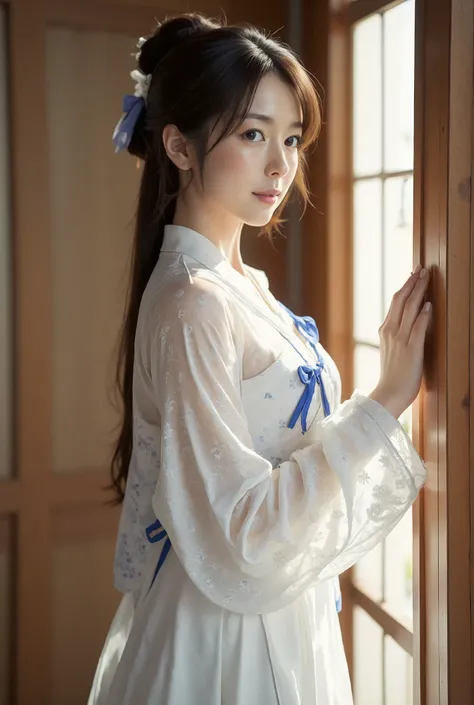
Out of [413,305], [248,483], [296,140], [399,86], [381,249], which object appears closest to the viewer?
[248,483]

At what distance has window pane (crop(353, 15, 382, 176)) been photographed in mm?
1789

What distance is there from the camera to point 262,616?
1.32m

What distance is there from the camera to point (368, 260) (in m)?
1.87

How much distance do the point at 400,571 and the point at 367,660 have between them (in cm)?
26

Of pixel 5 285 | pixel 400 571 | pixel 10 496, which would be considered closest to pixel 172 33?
pixel 5 285

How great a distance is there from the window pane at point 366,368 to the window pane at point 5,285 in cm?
85

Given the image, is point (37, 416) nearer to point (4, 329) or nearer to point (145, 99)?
point (4, 329)

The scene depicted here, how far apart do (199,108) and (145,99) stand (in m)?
0.19

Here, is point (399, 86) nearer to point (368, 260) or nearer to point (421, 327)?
point (368, 260)

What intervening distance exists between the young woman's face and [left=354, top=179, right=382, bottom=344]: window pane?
0.47m

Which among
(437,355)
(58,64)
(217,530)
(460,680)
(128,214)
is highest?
(58,64)

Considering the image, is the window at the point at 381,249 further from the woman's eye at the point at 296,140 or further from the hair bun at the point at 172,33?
the hair bun at the point at 172,33

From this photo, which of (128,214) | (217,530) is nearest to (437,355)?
(217,530)

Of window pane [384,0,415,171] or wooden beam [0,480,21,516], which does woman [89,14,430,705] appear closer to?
window pane [384,0,415,171]
